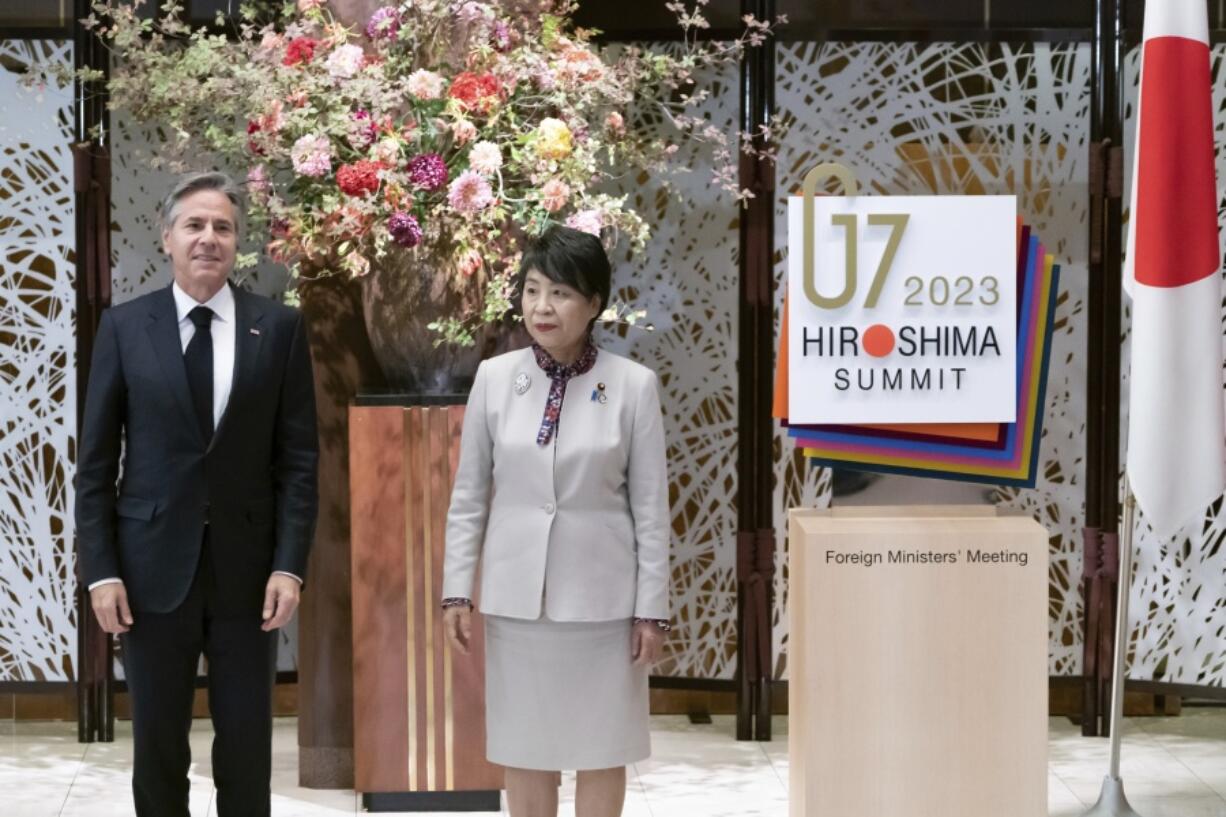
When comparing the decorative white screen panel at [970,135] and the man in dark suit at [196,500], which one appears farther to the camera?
the decorative white screen panel at [970,135]

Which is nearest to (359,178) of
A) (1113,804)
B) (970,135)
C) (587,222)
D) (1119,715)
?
(587,222)

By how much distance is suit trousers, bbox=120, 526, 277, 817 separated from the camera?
3381 millimetres

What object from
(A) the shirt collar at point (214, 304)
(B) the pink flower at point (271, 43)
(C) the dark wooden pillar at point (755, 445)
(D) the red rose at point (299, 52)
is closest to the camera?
(A) the shirt collar at point (214, 304)

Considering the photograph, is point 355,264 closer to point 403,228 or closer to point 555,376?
point 403,228

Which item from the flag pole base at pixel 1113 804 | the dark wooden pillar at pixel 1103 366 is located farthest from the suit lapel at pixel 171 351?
the dark wooden pillar at pixel 1103 366

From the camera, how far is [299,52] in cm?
414

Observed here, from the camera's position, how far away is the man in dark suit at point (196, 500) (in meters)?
3.36

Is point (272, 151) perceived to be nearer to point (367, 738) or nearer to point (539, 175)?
point (539, 175)

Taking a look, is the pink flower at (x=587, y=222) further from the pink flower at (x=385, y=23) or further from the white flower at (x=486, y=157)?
the pink flower at (x=385, y=23)

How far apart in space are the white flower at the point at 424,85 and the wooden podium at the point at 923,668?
4.92 ft

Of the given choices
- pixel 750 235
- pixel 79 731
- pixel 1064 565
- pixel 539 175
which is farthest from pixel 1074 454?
pixel 79 731

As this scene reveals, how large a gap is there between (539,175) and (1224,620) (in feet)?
8.68

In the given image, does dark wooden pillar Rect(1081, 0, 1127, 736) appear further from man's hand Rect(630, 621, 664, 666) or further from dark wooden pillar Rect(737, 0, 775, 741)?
man's hand Rect(630, 621, 664, 666)

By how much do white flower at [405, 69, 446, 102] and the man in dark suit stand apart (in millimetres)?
710
